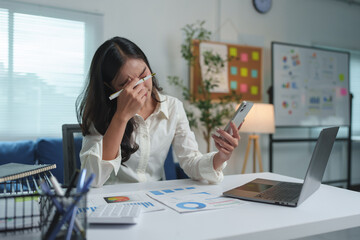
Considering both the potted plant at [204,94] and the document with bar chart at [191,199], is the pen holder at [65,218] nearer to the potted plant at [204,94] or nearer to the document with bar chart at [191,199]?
the document with bar chart at [191,199]

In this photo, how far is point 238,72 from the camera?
3291 millimetres

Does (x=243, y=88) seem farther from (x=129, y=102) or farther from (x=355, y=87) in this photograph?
(x=129, y=102)

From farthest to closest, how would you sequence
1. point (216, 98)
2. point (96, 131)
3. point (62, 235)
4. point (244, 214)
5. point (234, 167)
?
1. point (234, 167)
2. point (216, 98)
3. point (96, 131)
4. point (244, 214)
5. point (62, 235)

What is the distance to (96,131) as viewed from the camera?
126cm

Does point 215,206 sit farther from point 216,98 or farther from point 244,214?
point 216,98

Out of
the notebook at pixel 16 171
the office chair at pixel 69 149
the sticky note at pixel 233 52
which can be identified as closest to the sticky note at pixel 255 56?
the sticky note at pixel 233 52

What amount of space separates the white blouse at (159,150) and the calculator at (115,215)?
14.6 inches

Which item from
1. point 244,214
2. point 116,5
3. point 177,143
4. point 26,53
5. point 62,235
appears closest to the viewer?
point 62,235

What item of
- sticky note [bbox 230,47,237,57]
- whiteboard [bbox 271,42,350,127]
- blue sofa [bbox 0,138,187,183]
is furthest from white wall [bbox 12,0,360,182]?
blue sofa [bbox 0,138,187,183]

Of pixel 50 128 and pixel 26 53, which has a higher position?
pixel 26 53

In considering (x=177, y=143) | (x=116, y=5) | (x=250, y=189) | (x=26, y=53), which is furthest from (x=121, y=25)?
(x=250, y=189)

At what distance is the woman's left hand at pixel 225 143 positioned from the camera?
3.56ft

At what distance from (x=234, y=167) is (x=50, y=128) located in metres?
1.86

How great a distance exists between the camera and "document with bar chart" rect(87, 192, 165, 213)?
32.7 inches
